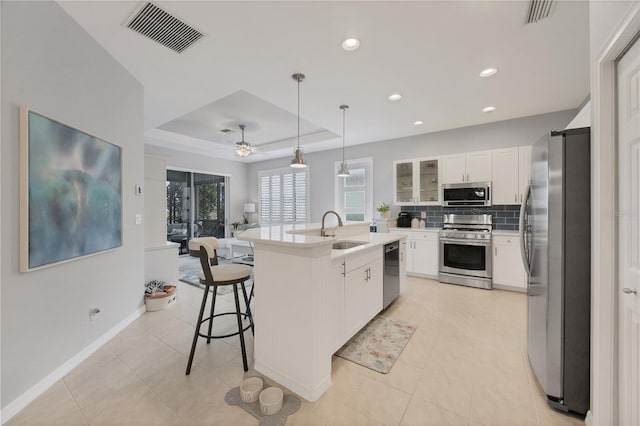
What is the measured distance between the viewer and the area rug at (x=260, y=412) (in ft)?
4.93

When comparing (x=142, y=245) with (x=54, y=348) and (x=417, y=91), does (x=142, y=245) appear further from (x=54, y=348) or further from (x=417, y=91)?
(x=417, y=91)

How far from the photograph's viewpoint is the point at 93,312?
2.25 m

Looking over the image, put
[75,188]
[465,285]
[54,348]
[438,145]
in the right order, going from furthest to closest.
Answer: [438,145] → [465,285] → [75,188] → [54,348]

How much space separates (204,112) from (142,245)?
7.96 ft

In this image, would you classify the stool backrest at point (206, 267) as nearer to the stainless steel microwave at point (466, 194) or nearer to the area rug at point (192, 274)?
the area rug at point (192, 274)

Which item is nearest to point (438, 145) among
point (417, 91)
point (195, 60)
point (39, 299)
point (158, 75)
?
point (417, 91)

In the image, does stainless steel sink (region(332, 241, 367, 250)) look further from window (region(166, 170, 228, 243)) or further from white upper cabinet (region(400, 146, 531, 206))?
window (region(166, 170, 228, 243))

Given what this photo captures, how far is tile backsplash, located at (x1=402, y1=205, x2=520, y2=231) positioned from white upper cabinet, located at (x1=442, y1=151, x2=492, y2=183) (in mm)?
609

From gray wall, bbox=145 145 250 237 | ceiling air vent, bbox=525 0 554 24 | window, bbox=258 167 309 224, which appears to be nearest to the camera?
ceiling air vent, bbox=525 0 554 24

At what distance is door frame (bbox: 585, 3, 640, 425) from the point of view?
129cm

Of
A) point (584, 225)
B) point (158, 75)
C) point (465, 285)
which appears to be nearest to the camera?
point (584, 225)

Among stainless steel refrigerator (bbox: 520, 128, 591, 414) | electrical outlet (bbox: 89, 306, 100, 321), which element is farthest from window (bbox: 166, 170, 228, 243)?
stainless steel refrigerator (bbox: 520, 128, 591, 414)

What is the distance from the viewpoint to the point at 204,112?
4.25m

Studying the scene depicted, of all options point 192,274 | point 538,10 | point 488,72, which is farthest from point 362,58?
point 192,274
